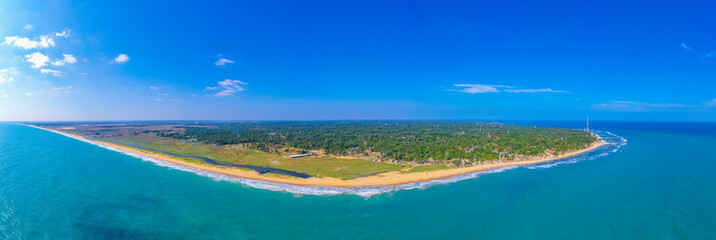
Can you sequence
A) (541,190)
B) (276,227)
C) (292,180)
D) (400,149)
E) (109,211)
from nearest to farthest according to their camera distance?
1. (276,227)
2. (109,211)
3. (541,190)
4. (292,180)
5. (400,149)

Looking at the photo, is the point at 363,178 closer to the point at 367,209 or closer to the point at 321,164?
the point at 367,209

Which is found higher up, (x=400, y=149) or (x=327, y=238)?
(x=400, y=149)

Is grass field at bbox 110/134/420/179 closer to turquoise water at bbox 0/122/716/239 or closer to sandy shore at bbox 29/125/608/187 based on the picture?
sandy shore at bbox 29/125/608/187

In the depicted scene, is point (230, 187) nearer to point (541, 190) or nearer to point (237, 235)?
point (237, 235)

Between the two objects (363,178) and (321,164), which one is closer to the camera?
(363,178)

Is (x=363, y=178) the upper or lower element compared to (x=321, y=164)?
lower

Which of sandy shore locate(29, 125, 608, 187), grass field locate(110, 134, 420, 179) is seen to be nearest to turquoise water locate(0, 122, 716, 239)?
sandy shore locate(29, 125, 608, 187)

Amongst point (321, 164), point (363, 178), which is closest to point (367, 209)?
point (363, 178)

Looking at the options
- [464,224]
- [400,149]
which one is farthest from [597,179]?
[400,149]
